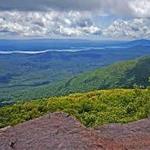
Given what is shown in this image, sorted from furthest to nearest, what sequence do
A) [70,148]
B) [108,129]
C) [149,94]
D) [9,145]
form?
Result: [149,94] → [108,129] → [9,145] → [70,148]

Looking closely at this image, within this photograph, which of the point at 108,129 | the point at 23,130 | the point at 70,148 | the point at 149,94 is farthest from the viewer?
the point at 149,94

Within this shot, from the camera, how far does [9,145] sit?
20.1m

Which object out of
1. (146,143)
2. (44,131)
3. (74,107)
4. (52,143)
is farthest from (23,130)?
(74,107)

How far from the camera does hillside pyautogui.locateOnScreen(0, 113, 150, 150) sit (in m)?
18.7

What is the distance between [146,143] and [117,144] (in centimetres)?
226

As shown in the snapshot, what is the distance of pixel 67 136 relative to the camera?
64.4 ft

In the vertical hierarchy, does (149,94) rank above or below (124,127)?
below

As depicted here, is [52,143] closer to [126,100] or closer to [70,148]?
[70,148]

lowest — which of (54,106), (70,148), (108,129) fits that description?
(54,106)

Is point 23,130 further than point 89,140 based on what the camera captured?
Yes

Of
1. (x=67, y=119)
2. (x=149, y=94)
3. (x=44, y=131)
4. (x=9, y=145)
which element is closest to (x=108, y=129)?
(x=67, y=119)

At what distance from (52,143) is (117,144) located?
333 centimetres

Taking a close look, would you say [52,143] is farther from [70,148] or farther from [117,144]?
[117,144]

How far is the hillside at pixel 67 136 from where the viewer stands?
18656 millimetres
